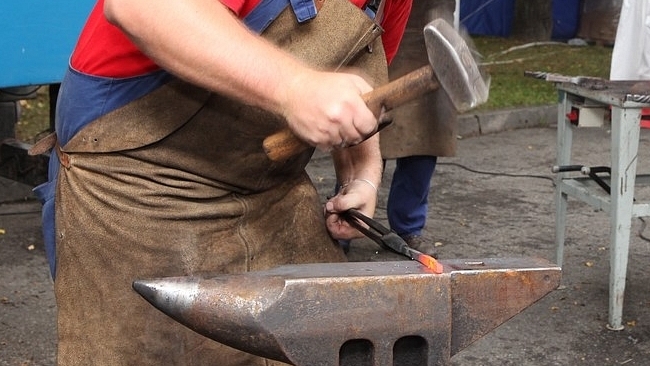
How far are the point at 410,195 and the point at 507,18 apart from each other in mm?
8930

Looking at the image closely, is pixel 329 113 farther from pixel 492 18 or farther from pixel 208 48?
pixel 492 18

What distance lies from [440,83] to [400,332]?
40 cm

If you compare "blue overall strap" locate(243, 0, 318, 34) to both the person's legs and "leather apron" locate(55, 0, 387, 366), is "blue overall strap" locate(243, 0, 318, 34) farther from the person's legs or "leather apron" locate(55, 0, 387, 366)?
the person's legs

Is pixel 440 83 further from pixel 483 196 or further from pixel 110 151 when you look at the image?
pixel 483 196

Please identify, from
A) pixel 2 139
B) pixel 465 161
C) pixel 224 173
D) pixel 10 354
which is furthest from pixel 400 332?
pixel 465 161

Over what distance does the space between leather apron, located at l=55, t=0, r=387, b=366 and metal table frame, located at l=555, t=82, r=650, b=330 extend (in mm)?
2171

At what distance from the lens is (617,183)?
4.07 metres

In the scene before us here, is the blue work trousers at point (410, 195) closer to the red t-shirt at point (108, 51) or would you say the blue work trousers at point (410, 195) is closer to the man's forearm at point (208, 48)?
the red t-shirt at point (108, 51)

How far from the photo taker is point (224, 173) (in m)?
2.03

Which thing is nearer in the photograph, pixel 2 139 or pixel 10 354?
pixel 10 354

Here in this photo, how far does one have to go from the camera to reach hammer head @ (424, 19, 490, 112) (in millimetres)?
1611

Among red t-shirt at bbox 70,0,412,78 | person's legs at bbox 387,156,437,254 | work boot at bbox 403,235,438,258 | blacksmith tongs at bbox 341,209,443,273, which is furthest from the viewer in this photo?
person's legs at bbox 387,156,437,254

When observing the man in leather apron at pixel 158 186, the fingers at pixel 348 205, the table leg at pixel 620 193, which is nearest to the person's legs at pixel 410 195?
the table leg at pixel 620 193

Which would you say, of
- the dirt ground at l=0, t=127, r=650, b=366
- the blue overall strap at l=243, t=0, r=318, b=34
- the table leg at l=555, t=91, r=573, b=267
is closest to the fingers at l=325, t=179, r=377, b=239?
the blue overall strap at l=243, t=0, r=318, b=34
